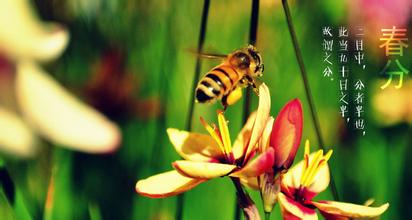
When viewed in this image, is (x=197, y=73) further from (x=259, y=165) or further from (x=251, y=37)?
(x=259, y=165)

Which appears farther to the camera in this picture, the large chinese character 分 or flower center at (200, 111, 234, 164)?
the large chinese character 分

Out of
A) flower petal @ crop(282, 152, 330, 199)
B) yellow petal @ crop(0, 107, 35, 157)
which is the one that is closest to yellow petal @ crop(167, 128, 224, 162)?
flower petal @ crop(282, 152, 330, 199)

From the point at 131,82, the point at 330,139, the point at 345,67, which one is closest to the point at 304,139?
the point at 330,139

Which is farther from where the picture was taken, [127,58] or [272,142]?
[127,58]

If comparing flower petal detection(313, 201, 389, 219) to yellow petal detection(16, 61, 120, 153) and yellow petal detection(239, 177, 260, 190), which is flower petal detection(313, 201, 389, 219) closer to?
yellow petal detection(239, 177, 260, 190)

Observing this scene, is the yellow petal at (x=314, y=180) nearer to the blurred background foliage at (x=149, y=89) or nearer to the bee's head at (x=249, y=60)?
the blurred background foliage at (x=149, y=89)

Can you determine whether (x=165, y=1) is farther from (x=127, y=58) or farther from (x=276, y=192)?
(x=276, y=192)
